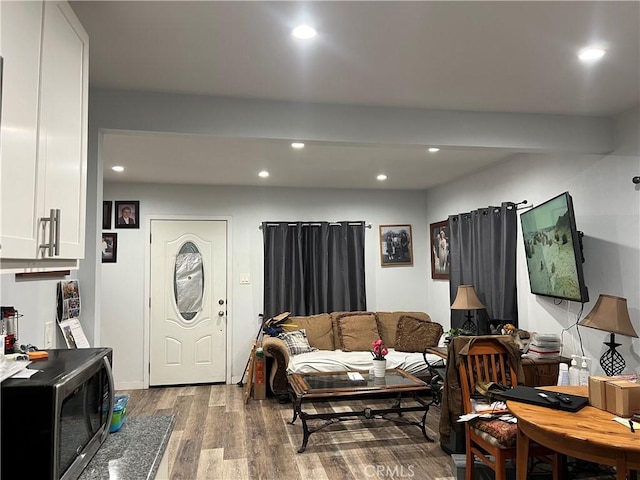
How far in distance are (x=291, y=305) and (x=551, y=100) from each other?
3.87 metres

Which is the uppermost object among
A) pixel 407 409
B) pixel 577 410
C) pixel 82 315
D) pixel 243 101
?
pixel 243 101

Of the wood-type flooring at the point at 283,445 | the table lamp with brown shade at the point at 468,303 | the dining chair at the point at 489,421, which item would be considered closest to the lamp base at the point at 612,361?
the dining chair at the point at 489,421

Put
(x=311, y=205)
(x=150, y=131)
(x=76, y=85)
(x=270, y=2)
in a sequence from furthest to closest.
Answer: (x=311, y=205) < (x=150, y=131) < (x=270, y=2) < (x=76, y=85)

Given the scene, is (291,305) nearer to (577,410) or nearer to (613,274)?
(613,274)

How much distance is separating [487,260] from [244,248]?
2932 mm

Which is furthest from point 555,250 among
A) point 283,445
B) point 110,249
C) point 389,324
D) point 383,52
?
point 110,249

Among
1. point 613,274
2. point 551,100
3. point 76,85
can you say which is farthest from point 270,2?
point 613,274

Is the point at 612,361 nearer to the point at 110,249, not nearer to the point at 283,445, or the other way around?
the point at 283,445

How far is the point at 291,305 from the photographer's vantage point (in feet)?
19.5

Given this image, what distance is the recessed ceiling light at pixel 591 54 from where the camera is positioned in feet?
7.52

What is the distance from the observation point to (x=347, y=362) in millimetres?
5094

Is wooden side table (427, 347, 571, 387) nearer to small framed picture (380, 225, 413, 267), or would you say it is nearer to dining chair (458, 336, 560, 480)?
dining chair (458, 336, 560, 480)

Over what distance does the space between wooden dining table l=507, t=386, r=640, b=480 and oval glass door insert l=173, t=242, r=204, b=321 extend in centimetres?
429

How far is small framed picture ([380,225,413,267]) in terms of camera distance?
20.9 ft
